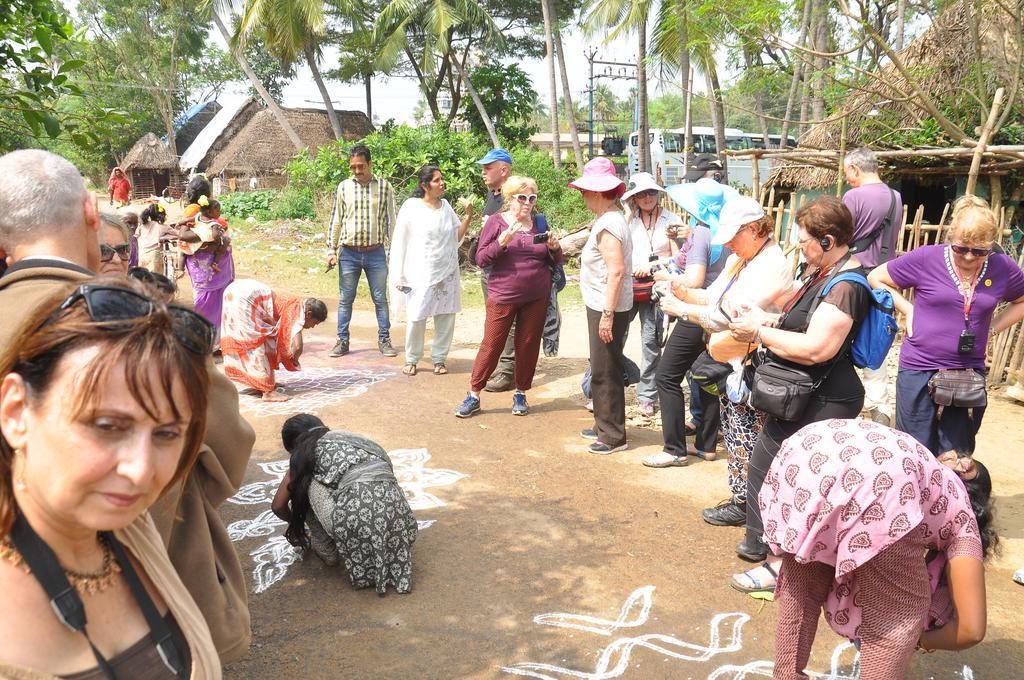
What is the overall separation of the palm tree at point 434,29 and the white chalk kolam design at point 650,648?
791 inches

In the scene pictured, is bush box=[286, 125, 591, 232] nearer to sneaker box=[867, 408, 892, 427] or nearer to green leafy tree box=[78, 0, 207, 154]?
sneaker box=[867, 408, 892, 427]

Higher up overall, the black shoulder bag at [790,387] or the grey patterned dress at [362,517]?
the black shoulder bag at [790,387]

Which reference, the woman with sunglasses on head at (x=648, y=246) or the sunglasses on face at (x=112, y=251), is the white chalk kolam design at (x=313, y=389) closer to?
the sunglasses on face at (x=112, y=251)

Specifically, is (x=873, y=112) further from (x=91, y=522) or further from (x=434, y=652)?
(x=91, y=522)

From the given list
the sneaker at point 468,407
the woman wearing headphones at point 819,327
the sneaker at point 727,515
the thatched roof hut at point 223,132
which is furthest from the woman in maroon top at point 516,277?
the thatched roof hut at point 223,132

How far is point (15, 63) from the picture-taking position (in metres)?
3.47

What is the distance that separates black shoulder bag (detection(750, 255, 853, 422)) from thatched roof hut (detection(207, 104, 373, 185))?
90.6ft

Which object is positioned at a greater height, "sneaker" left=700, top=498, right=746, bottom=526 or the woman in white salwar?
the woman in white salwar

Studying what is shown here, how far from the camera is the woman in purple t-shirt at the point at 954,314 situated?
376cm

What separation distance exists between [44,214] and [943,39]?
409 inches

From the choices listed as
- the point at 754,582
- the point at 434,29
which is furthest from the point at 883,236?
the point at 434,29

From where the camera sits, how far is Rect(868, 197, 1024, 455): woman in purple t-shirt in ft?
12.3

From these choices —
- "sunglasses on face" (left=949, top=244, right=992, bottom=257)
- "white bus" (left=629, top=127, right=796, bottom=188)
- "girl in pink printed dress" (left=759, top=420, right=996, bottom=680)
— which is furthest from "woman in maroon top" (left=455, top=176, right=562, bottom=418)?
"white bus" (left=629, top=127, right=796, bottom=188)

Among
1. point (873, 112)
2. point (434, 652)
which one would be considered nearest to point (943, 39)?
point (873, 112)
